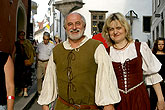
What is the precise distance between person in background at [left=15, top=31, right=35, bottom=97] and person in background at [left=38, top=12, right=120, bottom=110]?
453cm

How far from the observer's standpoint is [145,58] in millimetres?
2775

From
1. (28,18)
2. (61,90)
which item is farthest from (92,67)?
(28,18)

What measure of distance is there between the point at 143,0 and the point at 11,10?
63.8ft

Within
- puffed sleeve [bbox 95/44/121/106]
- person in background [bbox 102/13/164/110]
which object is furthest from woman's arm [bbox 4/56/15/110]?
person in background [bbox 102/13/164/110]

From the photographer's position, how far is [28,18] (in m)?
12.0

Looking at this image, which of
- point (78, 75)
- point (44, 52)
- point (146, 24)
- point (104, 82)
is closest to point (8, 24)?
point (44, 52)

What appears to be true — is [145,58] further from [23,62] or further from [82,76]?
[23,62]

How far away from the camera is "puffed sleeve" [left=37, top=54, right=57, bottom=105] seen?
8.61 feet

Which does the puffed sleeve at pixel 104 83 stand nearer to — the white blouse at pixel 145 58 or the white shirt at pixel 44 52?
the white blouse at pixel 145 58

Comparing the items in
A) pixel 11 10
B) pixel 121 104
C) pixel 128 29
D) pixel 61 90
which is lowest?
pixel 121 104

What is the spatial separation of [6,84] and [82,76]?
2.66 ft

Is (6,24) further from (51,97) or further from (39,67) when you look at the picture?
(51,97)

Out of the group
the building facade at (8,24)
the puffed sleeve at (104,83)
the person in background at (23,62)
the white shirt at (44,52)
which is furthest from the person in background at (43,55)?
the puffed sleeve at (104,83)

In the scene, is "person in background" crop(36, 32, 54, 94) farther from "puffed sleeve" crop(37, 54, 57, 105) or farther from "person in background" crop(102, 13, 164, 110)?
"puffed sleeve" crop(37, 54, 57, 105)
